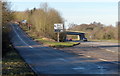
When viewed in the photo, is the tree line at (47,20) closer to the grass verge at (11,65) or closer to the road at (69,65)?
the road at (69,65)

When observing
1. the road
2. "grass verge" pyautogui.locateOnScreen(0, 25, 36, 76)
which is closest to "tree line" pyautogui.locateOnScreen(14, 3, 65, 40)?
the road

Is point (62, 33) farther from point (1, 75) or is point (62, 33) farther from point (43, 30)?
point (1, 75)

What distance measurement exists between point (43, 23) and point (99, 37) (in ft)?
157

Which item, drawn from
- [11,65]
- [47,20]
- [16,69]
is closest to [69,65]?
[11,65]

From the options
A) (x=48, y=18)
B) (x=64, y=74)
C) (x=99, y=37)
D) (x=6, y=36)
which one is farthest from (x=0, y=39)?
(x=99, y=37)

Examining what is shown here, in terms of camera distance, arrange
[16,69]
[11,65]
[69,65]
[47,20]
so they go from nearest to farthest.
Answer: [16,69]
[11,65]
[69,65]
[47,20]

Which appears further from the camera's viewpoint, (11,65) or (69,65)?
(69,65)

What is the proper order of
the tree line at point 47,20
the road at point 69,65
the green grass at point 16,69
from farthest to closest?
the tree line at point 47,20 → the road at point 69,65 → the green grass at point 16,69

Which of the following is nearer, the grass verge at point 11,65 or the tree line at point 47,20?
the grass verge at point 11,65

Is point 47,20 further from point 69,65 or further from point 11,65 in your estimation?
point 11,65

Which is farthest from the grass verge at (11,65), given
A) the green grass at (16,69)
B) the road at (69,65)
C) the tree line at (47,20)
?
the tree line at (47,20)

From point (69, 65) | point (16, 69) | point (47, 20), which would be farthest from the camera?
A: point (47, 20)

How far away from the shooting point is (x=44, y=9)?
7350cm

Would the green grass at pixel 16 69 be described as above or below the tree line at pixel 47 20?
below
